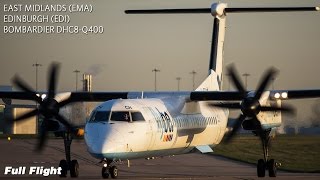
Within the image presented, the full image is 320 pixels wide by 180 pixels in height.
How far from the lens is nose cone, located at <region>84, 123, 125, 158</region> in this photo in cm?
2833

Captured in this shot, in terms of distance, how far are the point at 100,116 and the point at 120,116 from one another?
728 mm

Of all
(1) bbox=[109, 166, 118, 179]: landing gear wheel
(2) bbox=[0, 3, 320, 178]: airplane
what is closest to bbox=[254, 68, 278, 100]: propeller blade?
(2) bbox=[0, 3, 320, 178]: airplane

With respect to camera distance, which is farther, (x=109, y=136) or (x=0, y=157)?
(x=0, y=157)

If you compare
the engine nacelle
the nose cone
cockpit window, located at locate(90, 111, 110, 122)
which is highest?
cockpit window, located at locate(90, 111, 110, 122)

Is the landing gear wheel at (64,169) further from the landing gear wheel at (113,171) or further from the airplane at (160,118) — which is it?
the landing gear wheel at (113,171)

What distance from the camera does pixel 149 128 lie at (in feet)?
101

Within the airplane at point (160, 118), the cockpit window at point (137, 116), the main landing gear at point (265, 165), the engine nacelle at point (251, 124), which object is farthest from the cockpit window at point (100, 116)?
the main landing gear at point (265, 165)

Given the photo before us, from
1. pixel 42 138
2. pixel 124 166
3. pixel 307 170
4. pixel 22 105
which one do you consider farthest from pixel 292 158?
pixel 22 105

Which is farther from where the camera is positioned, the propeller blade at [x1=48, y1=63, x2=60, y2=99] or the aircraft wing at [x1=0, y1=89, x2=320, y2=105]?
the aircraft wing at [x1=0, y1=89, x2=320, y2=105]

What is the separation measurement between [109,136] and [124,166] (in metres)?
12.4

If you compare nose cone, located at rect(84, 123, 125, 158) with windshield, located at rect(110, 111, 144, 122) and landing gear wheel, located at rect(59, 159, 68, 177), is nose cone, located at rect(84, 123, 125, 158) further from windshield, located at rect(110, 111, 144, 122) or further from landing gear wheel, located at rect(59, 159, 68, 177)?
landing gear wheel, located at rect(59, 159, 68, 177)

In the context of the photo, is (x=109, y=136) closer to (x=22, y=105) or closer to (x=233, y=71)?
(x=233, y=71)

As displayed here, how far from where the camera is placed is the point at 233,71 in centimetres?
3359

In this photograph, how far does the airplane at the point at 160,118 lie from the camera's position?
29.5m
